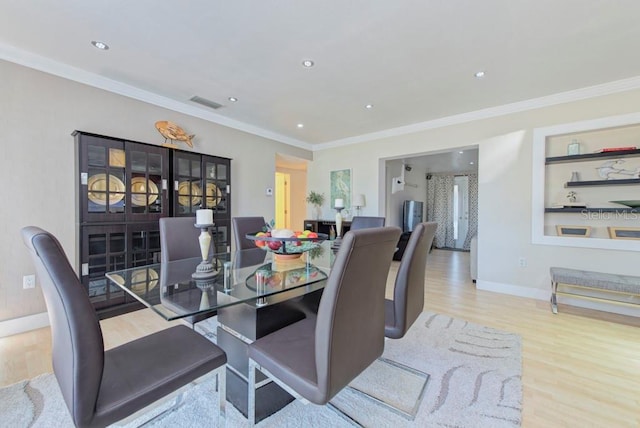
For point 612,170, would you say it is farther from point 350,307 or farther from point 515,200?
point 350,307

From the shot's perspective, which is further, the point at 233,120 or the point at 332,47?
the point at 233,120

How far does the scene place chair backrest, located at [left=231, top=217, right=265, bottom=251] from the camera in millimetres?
2922

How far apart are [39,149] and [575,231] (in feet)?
19.1

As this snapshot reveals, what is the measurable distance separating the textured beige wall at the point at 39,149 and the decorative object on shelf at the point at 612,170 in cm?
548

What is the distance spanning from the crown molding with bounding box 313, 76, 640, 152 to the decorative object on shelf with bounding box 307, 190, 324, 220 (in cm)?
136

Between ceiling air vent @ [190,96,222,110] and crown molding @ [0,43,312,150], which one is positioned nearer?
crown molding @ [0,43,312,150]

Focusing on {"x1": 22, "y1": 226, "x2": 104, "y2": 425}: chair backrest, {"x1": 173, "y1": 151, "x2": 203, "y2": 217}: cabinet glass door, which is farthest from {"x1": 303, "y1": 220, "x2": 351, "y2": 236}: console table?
{"x1": 22, "y1": 226, "x2": 104, "y2": 425}: chair backrest

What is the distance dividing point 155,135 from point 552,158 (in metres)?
4.95

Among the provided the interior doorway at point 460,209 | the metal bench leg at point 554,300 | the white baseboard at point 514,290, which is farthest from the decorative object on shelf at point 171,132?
the interior doorway at point 460,209

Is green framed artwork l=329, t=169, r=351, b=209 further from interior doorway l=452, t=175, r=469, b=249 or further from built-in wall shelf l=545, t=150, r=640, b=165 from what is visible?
interior doorway l=452, t=175, r=469, b=249

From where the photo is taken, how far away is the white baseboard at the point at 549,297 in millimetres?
2933

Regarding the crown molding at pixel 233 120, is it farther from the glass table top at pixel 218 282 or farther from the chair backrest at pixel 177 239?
the glass table top at pixel 218 282

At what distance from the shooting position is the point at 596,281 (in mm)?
2738

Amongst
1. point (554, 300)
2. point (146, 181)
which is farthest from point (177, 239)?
point (554, 300)
